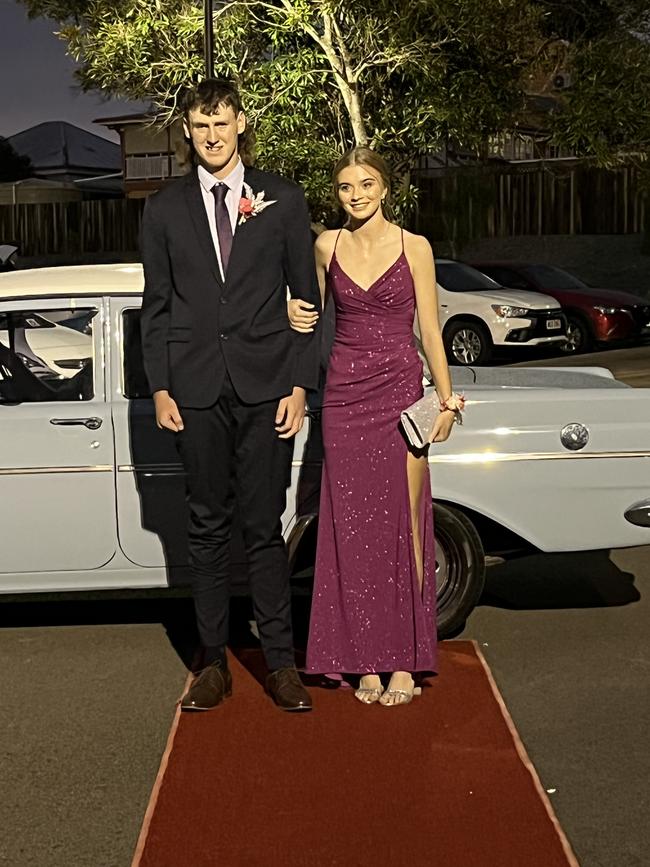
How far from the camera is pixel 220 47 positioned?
21.4 m

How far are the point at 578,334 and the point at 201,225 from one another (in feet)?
59.3


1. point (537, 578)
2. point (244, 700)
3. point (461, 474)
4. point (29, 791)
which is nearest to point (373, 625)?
point (244, 700)

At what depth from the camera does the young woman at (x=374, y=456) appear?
5.34 meters

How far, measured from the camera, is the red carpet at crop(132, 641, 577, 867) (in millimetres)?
4180

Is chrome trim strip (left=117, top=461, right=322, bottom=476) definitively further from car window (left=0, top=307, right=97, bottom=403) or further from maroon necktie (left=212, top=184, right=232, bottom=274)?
maroon necktie (left=212, top=184, right=232, bottom=274)

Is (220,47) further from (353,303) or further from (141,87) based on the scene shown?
(353,303)

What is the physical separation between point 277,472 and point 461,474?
3.72 feet

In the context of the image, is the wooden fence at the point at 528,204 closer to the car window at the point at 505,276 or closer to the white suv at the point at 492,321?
the car window at the point at 505,276

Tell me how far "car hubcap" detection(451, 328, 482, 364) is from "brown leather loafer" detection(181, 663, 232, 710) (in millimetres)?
16274

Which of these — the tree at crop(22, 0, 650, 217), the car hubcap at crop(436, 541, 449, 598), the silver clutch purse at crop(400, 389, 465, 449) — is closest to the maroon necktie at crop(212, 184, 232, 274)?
the silver clutch purse at crop(400, 389, 465, 449)

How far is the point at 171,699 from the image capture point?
568cm

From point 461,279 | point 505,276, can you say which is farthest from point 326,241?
point 505,276

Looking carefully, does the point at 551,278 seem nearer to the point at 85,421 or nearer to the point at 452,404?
the point at 85,421

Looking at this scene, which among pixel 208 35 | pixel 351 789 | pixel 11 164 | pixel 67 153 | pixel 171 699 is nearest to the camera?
pixel 351 789
